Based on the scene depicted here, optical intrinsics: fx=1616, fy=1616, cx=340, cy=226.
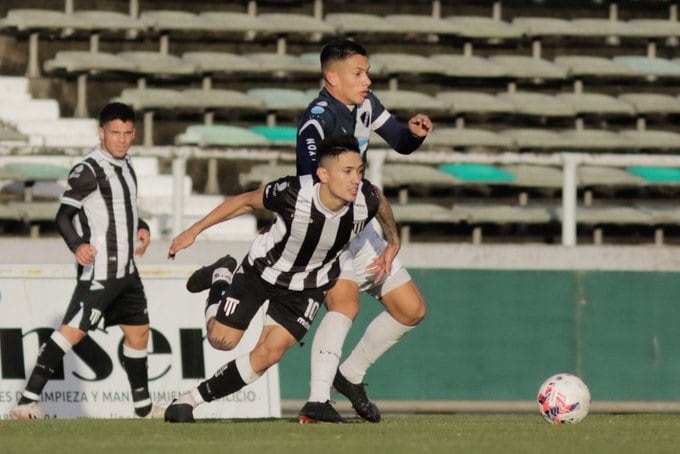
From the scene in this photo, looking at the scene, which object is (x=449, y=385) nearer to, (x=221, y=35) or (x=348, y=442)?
(x=348, y=442)

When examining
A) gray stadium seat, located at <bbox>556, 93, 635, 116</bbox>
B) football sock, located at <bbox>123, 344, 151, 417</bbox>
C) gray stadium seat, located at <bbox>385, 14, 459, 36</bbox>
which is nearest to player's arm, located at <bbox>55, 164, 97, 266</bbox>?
football sock, located at <bbox>123, 344, 151, 417</bbox>

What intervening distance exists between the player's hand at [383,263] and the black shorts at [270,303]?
34cm

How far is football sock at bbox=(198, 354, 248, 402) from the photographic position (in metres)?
8.47

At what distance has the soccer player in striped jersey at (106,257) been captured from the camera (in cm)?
1020

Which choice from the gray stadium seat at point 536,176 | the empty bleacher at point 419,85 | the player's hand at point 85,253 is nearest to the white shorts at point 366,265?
the player's hand at point 85,253

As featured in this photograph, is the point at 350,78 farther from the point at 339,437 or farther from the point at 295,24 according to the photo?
the point at 295,24

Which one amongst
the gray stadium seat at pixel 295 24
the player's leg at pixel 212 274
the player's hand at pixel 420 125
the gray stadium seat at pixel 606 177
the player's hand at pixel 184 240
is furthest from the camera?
the gray stadium seat at pixel 295 24

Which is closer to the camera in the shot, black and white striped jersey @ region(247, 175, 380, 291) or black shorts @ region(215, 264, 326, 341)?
black and white striped jersey @ region(247, 175, 380, 291)

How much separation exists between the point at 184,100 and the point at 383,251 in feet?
27.1

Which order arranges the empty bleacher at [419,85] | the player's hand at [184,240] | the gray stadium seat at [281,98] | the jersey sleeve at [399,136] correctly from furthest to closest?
the gray stadium seat at [281,98], the empty bleacher at [419,85], the jersey sleeve at [399,136], the player's hand at [184,240]

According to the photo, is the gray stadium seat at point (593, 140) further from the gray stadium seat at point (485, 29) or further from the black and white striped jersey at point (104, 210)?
the black and white striped jersey at point (104, 210)

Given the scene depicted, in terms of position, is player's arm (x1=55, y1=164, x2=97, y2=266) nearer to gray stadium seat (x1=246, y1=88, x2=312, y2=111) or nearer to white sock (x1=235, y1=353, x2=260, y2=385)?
white sock (x1=235, y1=353, x2=260, y2=385)

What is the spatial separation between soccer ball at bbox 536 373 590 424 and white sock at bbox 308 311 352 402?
1240 mm

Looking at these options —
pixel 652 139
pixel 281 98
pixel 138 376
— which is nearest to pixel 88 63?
pixel 281 98
